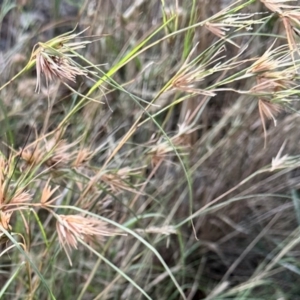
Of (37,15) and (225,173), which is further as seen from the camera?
(37,15)

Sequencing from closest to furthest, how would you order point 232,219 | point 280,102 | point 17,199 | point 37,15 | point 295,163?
1. point 17,199
2. point 280,102
3. point 295,163
4. point 232,219
5. point 37,15

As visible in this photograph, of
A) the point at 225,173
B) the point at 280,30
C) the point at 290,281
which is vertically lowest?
the point at 290,281

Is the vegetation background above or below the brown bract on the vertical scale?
below

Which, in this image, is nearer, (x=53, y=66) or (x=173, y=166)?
(x=53, y=66)

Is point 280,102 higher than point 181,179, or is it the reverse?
point 280,102

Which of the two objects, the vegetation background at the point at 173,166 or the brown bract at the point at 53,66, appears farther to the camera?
the vegetation background at the point at 173,166

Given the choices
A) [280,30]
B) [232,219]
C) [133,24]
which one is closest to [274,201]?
[232,219]

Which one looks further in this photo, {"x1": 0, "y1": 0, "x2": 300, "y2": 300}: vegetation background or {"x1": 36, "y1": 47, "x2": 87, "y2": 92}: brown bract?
{"x1": 0, "y1": 0, "x2": 300, "y2": 300}: vegetation background

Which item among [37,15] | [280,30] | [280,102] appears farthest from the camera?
[37,15]

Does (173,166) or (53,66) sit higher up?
(53,66)

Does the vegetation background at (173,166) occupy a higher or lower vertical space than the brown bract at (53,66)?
lower

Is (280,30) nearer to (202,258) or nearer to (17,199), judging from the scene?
(202,258)
